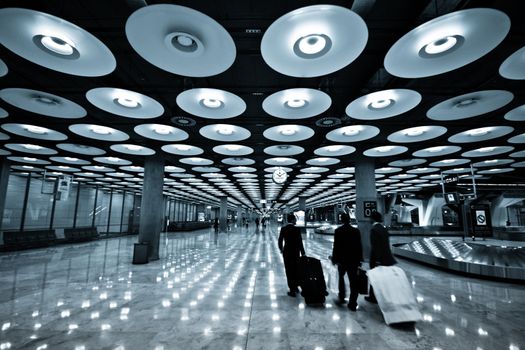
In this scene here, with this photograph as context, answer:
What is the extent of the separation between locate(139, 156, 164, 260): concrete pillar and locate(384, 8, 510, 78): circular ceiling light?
41.6 feet

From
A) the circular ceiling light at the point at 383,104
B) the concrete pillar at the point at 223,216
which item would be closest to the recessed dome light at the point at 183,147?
the circular ceiling light at the point at 383,104

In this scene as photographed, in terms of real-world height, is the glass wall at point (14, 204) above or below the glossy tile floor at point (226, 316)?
above

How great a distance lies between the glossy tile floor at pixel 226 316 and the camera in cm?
402

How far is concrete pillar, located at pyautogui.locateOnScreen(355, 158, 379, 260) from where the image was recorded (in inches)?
533

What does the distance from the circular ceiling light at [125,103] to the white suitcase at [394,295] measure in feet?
26.5

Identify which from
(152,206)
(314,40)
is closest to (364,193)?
(314,40)

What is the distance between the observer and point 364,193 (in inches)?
571

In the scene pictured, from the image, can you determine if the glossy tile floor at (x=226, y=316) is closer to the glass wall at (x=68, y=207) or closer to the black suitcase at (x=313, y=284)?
the black suitcase at (x=313, y=284)

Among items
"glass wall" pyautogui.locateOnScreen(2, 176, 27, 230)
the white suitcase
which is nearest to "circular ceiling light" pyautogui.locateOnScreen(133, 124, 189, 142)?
the white suitcase

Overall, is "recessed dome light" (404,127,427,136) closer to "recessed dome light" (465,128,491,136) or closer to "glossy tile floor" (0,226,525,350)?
"recessed dome light" (465,128,491,136)

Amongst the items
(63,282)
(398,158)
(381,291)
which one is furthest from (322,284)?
(398,158)

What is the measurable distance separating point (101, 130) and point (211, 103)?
6.13m

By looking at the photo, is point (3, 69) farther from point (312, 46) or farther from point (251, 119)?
point (312, 46)

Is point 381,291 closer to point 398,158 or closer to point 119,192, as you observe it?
point 398,158
